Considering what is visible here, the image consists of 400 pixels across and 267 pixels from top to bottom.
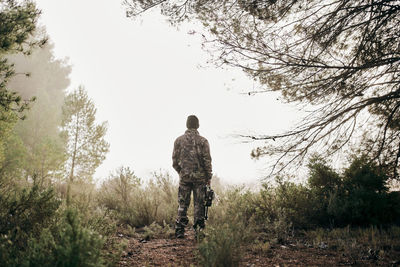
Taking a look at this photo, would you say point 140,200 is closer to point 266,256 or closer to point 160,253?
point 160,253

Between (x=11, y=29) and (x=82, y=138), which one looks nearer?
(x=11, y=29)

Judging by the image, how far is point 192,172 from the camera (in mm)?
4988

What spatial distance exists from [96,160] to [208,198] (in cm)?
1294

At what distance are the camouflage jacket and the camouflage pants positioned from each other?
0.51ft

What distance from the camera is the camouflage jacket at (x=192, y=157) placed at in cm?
501

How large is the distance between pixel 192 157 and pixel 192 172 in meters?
0.33

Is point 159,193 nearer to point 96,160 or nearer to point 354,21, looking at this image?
point 354,21

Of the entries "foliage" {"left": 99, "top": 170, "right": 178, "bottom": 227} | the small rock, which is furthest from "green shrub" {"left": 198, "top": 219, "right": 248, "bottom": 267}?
"foliage" {"left": 99, "top": 170, "right": 178, "bottom": 227}

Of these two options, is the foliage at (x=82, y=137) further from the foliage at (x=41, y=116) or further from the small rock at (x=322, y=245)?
the small rock at (x=322, y=245)

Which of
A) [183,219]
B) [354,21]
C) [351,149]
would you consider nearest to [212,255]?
[183,219]

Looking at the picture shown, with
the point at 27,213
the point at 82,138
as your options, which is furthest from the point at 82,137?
the point at 27,213

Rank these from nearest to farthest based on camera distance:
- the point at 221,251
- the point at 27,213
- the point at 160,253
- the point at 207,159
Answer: the point at 221,251 → the point at 27,213 → the point at 160,253 → the point at 207,159

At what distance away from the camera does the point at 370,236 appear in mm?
4227

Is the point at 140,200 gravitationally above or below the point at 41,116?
below
